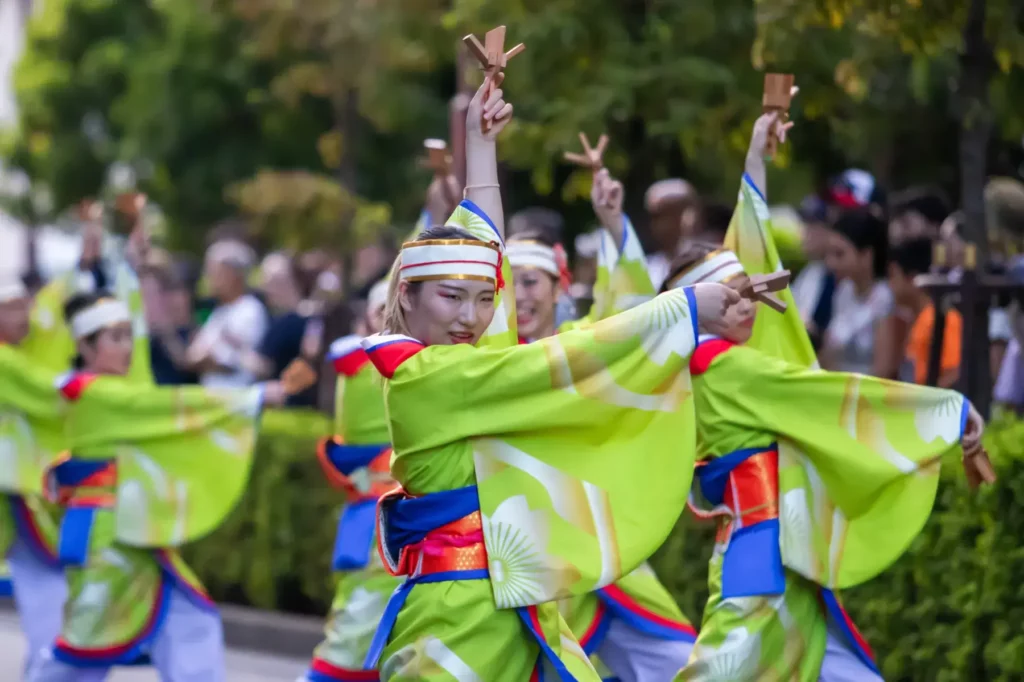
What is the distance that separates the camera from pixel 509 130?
873cm

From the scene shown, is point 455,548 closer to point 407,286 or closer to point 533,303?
point 407,286

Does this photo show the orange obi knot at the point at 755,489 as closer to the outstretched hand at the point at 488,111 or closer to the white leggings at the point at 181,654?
the outstretched hand at the point at 488,111

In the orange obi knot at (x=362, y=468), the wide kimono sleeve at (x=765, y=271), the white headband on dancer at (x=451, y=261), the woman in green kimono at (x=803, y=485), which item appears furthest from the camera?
the orange obi knot at (x=362, y=468)

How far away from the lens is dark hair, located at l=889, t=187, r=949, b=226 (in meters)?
8.37

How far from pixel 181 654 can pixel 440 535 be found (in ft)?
9.06

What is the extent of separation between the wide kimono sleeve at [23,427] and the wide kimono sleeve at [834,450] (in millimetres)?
3920

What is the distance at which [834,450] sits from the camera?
5.41 meters

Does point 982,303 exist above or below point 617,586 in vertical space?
above

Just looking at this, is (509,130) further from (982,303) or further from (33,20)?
(33,20)

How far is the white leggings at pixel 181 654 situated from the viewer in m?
6.89

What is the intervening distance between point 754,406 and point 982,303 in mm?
2016

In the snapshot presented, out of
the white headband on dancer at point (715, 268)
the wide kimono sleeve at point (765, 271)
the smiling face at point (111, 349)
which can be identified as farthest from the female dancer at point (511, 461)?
the smiling face at point (111, 349)

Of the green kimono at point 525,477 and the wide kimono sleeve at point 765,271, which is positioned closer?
the green kimono at point 525,477

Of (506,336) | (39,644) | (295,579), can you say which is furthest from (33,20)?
(506,336)
